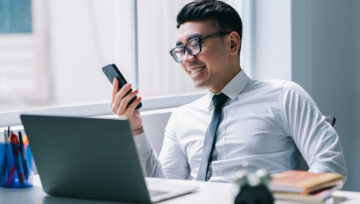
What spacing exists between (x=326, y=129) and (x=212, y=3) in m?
0.73

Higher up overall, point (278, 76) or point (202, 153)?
point (278, 76)

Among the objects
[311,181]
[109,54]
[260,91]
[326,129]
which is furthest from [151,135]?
[311,181]

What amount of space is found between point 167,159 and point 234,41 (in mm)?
586

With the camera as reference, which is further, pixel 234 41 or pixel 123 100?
pixel 234 41

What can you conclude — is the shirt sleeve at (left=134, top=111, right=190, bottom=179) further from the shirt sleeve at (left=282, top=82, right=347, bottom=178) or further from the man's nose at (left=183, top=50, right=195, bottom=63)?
the shirt sleeve at (left=282, top=82, right=347, bottom=178)

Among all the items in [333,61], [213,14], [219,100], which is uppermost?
[213,14]

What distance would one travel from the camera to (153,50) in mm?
3230

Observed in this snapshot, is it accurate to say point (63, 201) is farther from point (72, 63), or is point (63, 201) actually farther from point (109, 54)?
point (109, 54)

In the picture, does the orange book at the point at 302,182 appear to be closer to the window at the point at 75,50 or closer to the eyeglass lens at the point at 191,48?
the eyeglass lens at the point at 191,48

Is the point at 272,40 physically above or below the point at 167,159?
above

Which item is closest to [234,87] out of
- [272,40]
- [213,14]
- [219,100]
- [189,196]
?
[219,100]

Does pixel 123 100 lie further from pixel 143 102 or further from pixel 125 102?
pixel 143 102

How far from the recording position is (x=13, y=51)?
2.48 metres

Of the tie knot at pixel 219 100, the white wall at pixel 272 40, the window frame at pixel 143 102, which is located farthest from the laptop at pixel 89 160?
the white wall at pixel 272 40
